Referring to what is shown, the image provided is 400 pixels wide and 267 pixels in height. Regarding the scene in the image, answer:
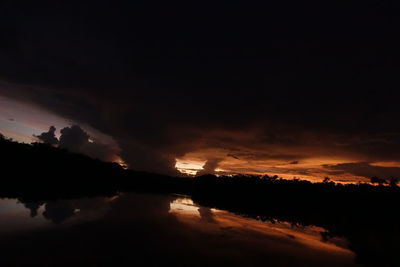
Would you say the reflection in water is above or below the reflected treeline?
below

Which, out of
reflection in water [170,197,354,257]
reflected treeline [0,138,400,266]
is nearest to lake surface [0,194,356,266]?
reflection in water [170,197,354,257]

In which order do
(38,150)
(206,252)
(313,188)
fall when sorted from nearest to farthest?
(206,252)
(38,150)
(313,188)

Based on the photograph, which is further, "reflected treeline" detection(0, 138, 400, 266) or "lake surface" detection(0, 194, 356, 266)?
"reflected treeline" detection(0, 138, 400, 266)

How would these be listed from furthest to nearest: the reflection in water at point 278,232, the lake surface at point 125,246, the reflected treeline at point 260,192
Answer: the reflected treeline at point 260,192 < the reflection in water at point 278,232 < the lake surface at point 125,246

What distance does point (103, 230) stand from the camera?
18.4 m

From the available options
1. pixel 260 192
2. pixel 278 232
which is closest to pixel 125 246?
pixel 278 232

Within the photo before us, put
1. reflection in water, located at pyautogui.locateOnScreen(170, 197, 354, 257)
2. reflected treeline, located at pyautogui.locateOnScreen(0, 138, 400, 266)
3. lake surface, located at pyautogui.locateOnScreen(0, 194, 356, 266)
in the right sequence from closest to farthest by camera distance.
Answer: lake surface, located at pyautogui.locateOnScreen(0, 194, 356, 266)
reflection in water, located at pyautogui.locateOnScreen(170, 197, 354, 257)
reflected treeline, located at pyautogui.locateOnScreen(0, 138, 400, 266)

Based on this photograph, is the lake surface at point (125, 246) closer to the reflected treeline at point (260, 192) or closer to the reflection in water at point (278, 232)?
the reflection in water at point (278, 232)

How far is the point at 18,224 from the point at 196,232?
11.6m

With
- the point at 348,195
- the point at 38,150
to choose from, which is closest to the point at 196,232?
the point at 38,150

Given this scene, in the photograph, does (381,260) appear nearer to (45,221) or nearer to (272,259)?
(272,259)

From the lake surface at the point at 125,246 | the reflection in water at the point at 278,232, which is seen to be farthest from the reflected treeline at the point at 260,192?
the lake surface at the point at 125,246

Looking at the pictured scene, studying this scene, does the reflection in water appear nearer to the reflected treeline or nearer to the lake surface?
the lake surface

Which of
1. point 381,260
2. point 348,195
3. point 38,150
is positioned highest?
point 38,150
